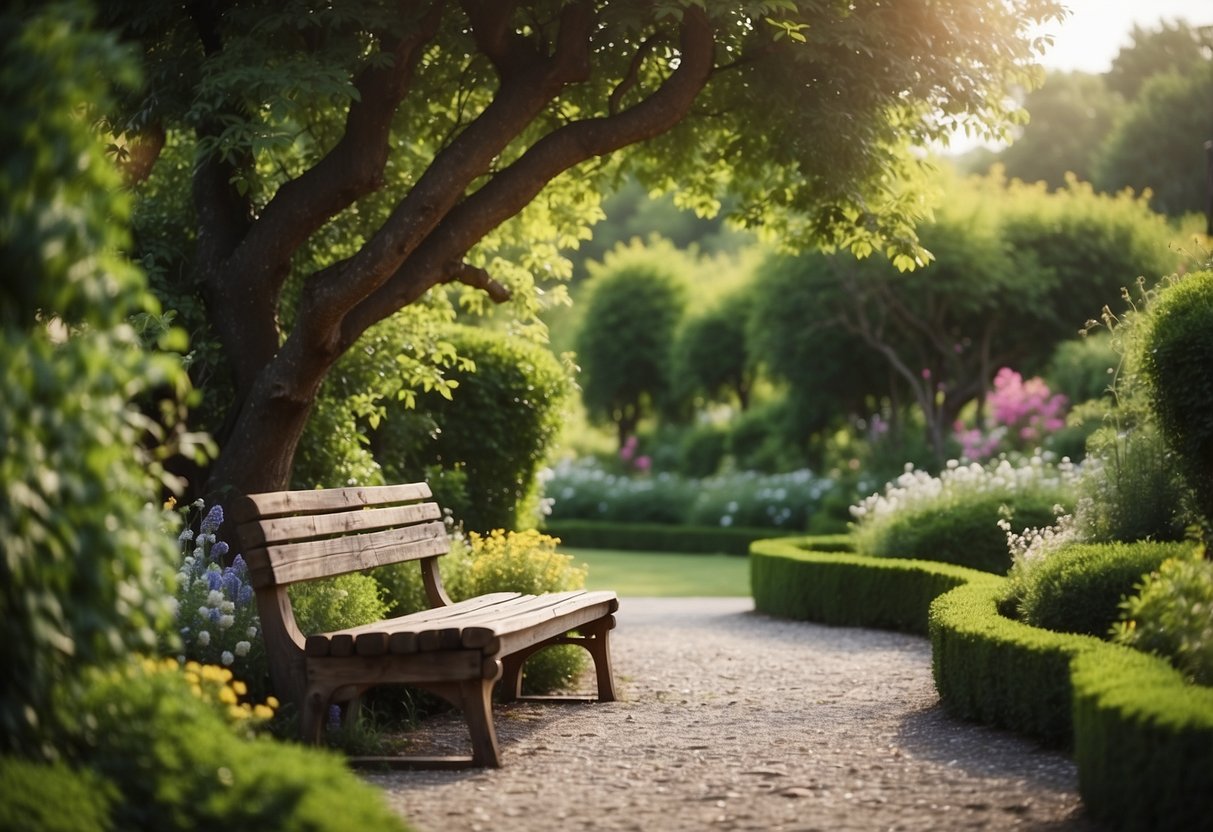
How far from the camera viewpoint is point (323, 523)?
21.0 ft

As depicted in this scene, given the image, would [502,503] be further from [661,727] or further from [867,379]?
[867,379]

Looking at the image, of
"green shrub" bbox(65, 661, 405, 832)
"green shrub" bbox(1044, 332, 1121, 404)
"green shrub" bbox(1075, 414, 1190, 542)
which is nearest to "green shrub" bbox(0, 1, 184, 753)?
"green shrub" bbox(65, 661, 405, 832)

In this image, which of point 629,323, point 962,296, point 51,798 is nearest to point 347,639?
point 51,798

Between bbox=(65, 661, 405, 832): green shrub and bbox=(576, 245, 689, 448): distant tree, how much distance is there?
33.4 m

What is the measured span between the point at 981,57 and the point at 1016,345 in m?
19.0

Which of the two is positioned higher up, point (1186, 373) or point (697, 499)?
point (1186, 373)

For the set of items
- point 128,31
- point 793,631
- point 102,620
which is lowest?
point 793,631

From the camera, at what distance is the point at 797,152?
9008 mm

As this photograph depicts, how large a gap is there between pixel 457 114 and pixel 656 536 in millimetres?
16269

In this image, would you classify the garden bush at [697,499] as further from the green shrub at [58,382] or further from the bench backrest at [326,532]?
the green shrub at [58,382]

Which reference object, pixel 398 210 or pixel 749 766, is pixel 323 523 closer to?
pixel 749 766

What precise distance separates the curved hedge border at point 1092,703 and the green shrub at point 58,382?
3.04 m

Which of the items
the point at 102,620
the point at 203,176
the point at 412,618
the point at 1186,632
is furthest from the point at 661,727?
the point at 203,176

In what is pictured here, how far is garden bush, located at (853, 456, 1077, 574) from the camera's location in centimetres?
1288
